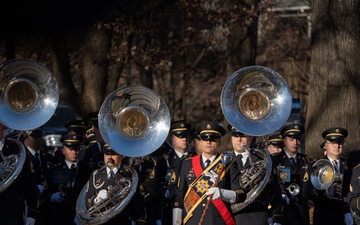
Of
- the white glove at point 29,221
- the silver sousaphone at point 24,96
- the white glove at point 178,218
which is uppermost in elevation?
the silver sousaphone at point 24,96

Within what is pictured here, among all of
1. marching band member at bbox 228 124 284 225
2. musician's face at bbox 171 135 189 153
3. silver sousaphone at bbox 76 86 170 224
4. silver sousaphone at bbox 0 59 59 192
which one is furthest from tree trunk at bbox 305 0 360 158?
silver sousaphone at bbox 0 59 59 192

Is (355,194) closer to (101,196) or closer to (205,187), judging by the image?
(205,187)

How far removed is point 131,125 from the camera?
12.4 metres

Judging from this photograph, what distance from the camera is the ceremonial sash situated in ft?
38.1

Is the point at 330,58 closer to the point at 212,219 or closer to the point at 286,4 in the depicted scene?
the point at 212,219

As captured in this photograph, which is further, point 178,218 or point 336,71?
point 336,71

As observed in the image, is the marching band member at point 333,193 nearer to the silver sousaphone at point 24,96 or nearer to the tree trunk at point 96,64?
the silver sousaphone at point 24,96

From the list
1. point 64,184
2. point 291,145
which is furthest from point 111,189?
point 291,145

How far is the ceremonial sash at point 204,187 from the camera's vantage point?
11602 mm

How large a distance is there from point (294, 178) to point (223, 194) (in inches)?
136

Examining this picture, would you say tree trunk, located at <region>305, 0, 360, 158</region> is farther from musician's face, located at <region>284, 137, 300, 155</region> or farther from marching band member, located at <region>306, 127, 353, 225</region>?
marching band member, located at <region>306, 127, 353, 225</region>

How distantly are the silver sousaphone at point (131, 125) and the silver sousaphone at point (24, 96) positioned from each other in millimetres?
665

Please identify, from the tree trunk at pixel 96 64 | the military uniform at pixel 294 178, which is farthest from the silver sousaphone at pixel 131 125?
the tree trunk at pixel 96 64

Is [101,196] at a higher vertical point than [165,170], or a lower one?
higher
